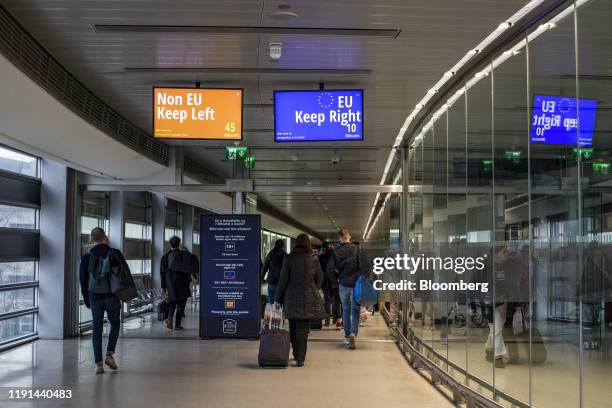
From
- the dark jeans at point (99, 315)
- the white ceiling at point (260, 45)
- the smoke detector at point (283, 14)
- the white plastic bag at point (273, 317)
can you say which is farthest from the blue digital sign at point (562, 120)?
the dark jeans at point (99, 315)

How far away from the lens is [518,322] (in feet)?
18.6

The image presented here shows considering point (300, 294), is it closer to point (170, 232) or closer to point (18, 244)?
point (18, 244)

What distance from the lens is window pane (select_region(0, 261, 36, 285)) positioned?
34.6 feet

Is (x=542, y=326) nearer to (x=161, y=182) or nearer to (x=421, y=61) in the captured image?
(x=421, y=61)

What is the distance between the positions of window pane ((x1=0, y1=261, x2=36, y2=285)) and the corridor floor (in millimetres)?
1001

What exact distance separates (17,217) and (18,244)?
399mm

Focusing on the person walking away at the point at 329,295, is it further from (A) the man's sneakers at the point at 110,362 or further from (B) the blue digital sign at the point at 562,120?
(B) the blue digital sign at the point at 562,120

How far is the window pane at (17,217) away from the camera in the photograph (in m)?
10.6

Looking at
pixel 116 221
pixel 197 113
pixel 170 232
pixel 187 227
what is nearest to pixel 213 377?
pixel 197 113

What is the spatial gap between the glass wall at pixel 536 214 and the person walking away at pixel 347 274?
2.73 m

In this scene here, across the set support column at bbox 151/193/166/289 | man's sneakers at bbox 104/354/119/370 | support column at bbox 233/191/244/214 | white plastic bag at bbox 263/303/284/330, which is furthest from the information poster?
support column at bbox 151/193/166/289

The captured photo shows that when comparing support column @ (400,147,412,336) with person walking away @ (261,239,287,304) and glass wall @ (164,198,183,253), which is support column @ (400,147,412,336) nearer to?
person walking away @ (261,239,287,304)

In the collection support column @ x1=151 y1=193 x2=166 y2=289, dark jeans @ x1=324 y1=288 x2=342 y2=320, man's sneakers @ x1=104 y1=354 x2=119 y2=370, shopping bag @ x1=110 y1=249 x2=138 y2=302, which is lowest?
man's sneakers @ x1=104 y1=354 x2=119 y2=370

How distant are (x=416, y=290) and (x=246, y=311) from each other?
2693mm
